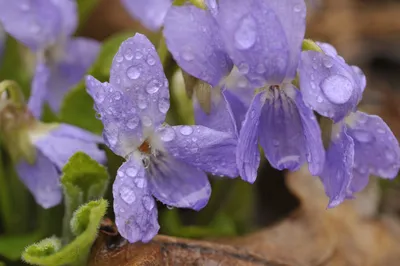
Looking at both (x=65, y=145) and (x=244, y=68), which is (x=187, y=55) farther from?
(x=65, y=145)

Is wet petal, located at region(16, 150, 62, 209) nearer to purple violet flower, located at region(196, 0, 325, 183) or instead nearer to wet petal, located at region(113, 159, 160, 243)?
wet petal, located at region(113, 159, 160, 243)

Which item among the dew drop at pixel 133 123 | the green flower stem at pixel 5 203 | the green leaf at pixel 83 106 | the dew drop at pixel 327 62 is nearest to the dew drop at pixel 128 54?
the dew drop at pixel 133 123

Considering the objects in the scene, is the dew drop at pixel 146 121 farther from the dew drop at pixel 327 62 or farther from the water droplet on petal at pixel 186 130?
the dew drop at pixel 327 62

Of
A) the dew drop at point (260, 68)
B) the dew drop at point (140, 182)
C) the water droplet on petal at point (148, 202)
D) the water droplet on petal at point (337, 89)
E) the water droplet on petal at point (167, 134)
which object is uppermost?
the dew drop at point (260, 68)

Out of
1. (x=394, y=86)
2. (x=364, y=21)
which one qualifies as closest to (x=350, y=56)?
(x=394, y=86)

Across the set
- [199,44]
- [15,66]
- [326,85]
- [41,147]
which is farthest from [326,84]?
[15,66]
